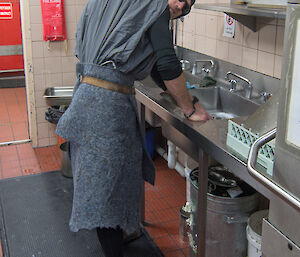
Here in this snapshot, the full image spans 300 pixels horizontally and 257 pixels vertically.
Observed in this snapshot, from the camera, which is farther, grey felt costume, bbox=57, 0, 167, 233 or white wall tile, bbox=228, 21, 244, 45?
white wall tile, bbox=228, 21, 244, 45

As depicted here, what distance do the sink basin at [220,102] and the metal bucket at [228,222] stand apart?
564 millimetres

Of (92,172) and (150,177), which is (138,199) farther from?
(92,172)

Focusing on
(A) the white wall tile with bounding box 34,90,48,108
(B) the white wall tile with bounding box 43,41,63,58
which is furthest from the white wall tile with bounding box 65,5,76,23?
(A) the white wall tile with bounding box 34,90,48,108

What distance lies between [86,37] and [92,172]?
666mm

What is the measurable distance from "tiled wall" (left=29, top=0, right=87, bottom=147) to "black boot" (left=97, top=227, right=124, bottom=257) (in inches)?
84.5

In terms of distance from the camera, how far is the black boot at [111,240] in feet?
7.18

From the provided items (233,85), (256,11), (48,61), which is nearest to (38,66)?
(48,61)

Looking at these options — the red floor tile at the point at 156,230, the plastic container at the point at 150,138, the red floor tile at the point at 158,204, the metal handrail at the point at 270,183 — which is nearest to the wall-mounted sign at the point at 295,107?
the metal handrail at the point at 270,183

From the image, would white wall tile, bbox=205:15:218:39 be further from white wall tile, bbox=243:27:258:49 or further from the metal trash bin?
the metal trash bin

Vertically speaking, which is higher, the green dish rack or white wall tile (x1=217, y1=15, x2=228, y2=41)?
white wall tile (x1=217, y1=15, x2=228, y2=41)

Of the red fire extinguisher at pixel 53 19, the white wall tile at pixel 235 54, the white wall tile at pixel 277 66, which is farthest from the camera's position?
the red fire extinguisher at pixel 53 19

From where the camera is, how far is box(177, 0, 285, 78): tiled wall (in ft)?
7.66

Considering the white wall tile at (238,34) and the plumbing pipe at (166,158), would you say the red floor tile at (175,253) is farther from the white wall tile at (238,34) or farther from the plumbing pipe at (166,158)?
the white wall tile at (238,34)

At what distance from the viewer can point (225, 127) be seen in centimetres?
188
